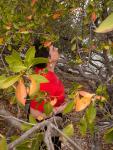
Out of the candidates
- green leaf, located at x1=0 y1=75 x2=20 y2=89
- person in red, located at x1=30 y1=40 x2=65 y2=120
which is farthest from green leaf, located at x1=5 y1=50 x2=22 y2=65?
person in red, located at x1=30 y1=40 x2=65 y2=120

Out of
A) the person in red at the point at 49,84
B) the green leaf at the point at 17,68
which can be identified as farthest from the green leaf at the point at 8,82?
the person in red at the point at 49,84

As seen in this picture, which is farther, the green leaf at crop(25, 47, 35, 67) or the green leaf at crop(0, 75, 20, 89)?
the green leaf at crop(25, 47, 35, 67)

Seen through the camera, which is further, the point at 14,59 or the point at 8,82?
the point at 14,59

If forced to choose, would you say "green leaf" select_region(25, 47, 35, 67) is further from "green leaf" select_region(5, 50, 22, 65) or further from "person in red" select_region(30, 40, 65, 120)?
"person in red" select_region(30, 40, 65, 120)

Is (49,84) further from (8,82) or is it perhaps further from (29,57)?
(8,82)

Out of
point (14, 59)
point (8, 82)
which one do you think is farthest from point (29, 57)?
point (8, 82)

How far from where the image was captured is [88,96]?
4.57 ft

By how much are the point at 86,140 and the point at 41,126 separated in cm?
342

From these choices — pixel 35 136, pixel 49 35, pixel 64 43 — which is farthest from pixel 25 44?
pixel 35 136

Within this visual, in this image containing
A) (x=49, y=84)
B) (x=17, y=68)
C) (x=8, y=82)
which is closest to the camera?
(x=8, y=82)

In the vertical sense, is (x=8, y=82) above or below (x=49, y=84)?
above

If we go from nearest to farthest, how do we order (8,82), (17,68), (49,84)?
(8,82) < (17,68) < (49,84)

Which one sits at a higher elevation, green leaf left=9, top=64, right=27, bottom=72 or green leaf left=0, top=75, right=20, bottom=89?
green leaf left=9, top=64, right=27, bottom=72

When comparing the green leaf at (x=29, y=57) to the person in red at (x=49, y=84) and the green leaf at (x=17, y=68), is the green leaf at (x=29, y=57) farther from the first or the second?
the person in red at (x=49, y=84)
